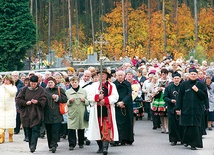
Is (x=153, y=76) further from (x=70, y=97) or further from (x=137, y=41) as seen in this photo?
(x=137, y=41)

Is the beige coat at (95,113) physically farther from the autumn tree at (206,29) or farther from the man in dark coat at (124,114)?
the autumn tree at (206,29)

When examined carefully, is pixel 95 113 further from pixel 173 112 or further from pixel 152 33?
pixel 152 33

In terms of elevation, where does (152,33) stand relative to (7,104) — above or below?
above

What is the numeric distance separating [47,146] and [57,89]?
5.42 feet

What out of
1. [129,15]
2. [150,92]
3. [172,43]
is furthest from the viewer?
[129,15]

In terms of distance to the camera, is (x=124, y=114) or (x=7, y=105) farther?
(x=7, y=105)

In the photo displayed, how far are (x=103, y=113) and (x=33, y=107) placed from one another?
1553mm

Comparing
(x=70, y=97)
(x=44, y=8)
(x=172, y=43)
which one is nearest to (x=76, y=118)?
(x=70, y=97)

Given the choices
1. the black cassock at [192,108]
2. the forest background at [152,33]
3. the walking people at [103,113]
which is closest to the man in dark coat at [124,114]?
the black cassock at [192,108]

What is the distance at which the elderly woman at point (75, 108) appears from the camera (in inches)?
733

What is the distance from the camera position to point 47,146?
63.6 ft

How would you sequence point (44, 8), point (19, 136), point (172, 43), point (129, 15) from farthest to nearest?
1. point (44, 8)
2. point (129, 15)
3. point (172, 43)
4. point (19, 136)

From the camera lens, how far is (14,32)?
43.2 meters

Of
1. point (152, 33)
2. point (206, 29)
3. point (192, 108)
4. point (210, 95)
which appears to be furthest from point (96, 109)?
point (152, 33)
